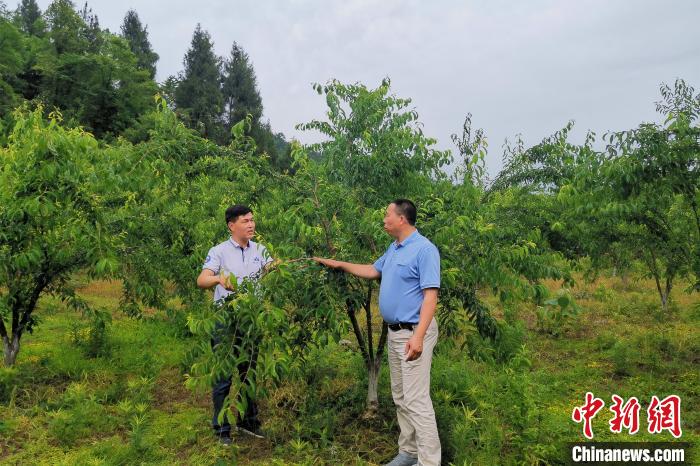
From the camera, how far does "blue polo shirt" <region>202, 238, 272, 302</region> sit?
14.2 ft

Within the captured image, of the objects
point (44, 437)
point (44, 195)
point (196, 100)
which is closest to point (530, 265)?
point (44, 195)

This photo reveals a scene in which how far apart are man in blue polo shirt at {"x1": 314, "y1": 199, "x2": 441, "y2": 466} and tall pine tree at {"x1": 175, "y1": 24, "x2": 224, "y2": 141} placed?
1501 inches

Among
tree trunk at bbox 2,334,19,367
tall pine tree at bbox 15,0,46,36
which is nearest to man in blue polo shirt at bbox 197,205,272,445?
tree trunk at bbox 2,334,19,367

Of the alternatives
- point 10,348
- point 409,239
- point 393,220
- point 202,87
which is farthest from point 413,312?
point 202,87

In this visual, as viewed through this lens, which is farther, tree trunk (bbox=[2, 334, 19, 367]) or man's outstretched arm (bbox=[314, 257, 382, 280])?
tree trunk (bbox=[2, 334, 19, 367])

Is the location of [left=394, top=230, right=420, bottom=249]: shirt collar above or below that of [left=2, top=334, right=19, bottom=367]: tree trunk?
above

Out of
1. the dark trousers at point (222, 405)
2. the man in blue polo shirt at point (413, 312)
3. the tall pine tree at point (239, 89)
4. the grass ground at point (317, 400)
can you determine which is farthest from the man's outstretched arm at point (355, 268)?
the tall pine tree at point (239, 89)

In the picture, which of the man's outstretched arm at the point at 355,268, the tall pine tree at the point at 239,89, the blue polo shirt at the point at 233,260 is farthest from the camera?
the tall pine tree at the point at 239,89

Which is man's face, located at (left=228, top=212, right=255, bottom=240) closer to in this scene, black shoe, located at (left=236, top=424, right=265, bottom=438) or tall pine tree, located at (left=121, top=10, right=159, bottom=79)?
black shoe, located at (left=236, top=424, right=265, bottom=438)

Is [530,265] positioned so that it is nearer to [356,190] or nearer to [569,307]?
[569,307]

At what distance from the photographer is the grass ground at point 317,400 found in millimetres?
4355

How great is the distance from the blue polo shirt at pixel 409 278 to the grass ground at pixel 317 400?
895 millimetres


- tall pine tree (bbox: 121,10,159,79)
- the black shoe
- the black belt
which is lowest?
the black shoe

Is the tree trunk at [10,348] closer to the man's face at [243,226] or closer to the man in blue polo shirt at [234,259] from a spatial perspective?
the man in blue polo shirt at [234,259]
